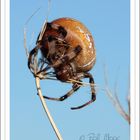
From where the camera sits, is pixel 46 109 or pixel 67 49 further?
pixel 67 49

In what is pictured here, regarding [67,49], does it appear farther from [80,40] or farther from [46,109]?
[46,109]

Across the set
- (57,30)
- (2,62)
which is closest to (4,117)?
(2,62)

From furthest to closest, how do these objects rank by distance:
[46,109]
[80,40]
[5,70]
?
[80,40] → [5,70] → [46,109]

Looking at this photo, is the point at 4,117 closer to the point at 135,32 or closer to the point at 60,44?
the point at 60,44

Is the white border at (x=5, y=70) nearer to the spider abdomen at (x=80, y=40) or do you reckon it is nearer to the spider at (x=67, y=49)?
the spider at (x=67, y=49)

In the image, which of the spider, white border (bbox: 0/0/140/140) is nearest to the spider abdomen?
the spider

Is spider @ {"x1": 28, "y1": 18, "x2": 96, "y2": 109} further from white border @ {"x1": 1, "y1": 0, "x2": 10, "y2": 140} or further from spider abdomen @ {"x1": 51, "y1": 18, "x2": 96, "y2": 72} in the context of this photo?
white border @ {"x1": 1, "y1": 0, "x2": 10, "y2": 140}

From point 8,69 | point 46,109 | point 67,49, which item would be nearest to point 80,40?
point 67,49
